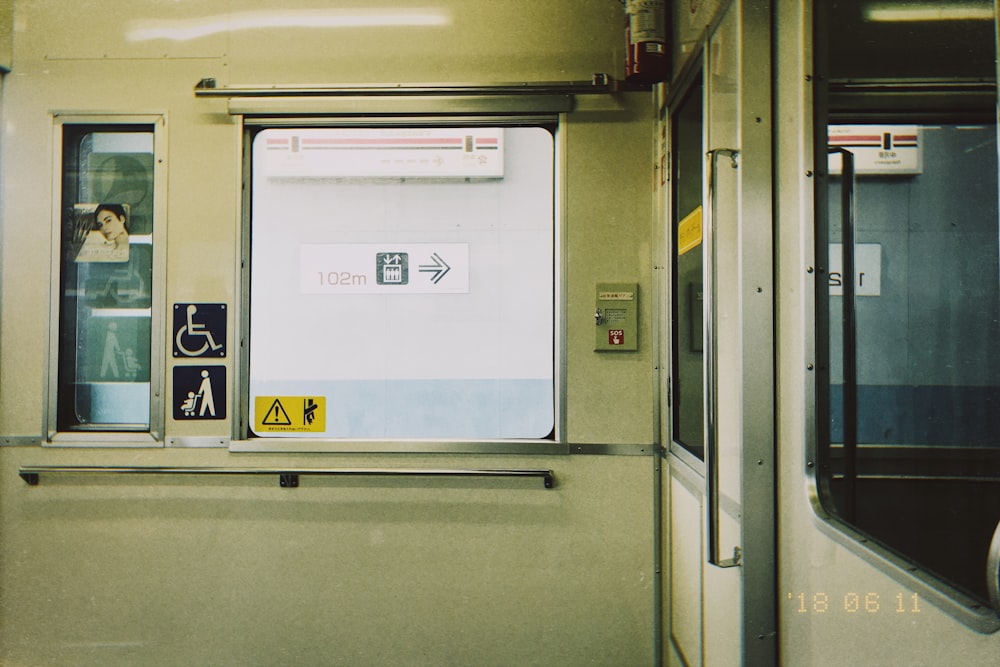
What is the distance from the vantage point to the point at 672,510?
238cm

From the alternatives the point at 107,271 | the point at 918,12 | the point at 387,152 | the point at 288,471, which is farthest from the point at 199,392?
the point at 918,12

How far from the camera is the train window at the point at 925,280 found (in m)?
2.07

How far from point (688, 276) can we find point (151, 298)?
233cm

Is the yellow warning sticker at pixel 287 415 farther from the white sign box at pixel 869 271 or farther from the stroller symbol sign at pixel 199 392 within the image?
the white sign box at pixel 869 271

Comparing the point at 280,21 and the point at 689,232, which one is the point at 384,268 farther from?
the point at 689,232

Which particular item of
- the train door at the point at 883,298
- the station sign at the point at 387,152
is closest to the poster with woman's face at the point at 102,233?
the station sign at the point at 387,152

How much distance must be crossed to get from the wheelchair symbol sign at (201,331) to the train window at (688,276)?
1953 millimetres

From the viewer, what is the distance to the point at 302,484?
258cm

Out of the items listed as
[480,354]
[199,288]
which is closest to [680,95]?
[480,354]

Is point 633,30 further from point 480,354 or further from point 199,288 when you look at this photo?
point 199,288

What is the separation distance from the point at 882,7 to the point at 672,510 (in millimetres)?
1963

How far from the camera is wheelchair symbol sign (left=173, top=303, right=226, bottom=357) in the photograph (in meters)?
2.58

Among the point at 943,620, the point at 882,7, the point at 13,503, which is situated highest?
the point at 882,7

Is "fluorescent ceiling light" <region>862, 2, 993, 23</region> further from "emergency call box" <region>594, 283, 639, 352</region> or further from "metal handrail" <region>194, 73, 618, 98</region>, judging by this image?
"emergency call box" <region>594, 283, 639, 352</region>
